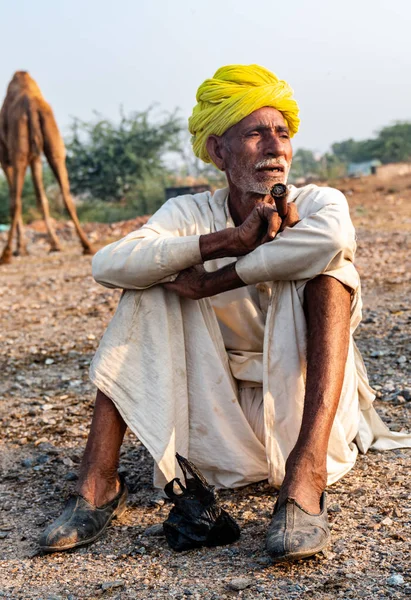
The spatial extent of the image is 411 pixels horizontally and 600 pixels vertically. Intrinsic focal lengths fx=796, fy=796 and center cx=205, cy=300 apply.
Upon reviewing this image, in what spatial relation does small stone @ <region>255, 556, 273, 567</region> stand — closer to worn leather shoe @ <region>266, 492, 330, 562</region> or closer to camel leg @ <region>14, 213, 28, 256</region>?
worn leather shoe @ <region>266, 492, 330, 562</region>

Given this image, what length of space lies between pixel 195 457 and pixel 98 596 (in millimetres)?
714

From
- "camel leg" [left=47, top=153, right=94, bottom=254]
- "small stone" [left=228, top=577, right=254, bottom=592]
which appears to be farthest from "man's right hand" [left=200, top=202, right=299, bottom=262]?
"camel leg" [left=47, top=153, right=94, bottom=254]

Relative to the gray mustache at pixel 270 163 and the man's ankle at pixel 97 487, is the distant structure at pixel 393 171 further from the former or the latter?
the man's ankle at pixel 97 487

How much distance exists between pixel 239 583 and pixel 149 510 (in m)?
0.71

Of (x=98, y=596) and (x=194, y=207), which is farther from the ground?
(x=194, y=207)

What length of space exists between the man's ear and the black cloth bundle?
1.18 m

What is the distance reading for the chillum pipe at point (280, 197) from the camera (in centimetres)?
243

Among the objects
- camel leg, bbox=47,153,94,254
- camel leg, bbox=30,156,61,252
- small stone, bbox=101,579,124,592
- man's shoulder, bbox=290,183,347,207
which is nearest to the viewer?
small stone, bbox=101,579,124,592

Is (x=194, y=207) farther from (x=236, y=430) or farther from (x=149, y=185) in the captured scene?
(x=149, y=185)

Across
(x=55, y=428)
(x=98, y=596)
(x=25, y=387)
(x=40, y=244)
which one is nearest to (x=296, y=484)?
(x=98, y=596)

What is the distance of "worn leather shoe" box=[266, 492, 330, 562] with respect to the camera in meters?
2.09

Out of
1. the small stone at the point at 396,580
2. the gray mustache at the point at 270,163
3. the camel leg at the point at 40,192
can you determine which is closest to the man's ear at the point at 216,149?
the gray mustache at the point at 270,163

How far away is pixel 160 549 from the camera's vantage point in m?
2.36

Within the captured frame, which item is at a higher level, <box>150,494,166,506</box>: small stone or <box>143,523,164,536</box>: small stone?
<box>143,523,164,536</box>: small stone
